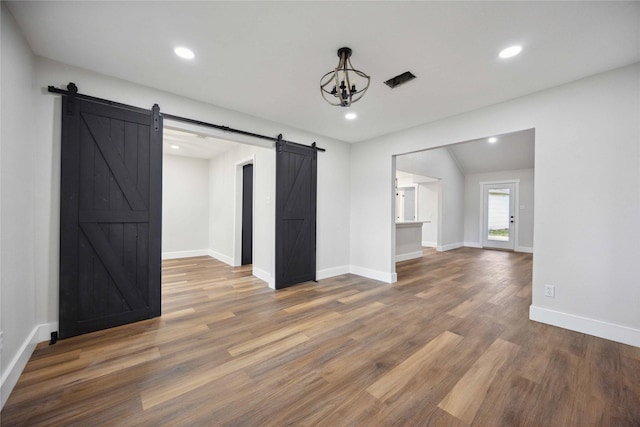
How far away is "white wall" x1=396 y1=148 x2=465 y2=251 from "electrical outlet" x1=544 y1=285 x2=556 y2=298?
459cm

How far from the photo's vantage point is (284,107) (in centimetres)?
331

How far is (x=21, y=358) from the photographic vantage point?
1.84m

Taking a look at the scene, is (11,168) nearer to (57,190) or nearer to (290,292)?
(57,190)

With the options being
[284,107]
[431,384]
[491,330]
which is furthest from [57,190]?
[491,330]

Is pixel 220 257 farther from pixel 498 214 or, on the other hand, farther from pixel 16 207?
pixel 498 214

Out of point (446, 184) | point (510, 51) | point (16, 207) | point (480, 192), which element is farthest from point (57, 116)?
point (480, 192)

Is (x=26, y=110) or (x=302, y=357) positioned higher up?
(x=26, y=110)

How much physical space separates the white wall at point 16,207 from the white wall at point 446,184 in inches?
261

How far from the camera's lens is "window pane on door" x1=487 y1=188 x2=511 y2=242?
8242mm

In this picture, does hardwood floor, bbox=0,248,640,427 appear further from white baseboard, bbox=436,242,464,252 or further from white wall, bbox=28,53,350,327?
white baseboard, bbox=436,242,464,252

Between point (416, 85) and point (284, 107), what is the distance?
1.63 metres

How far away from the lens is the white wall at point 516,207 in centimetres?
774

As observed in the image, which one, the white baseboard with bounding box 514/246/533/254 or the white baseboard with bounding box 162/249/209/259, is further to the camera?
the white baseboard with bounding box 514/246/533/254

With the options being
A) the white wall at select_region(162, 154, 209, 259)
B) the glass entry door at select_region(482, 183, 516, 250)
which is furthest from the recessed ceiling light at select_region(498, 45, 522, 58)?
the glass entry door at select_region(482, 183, 516, 250)
